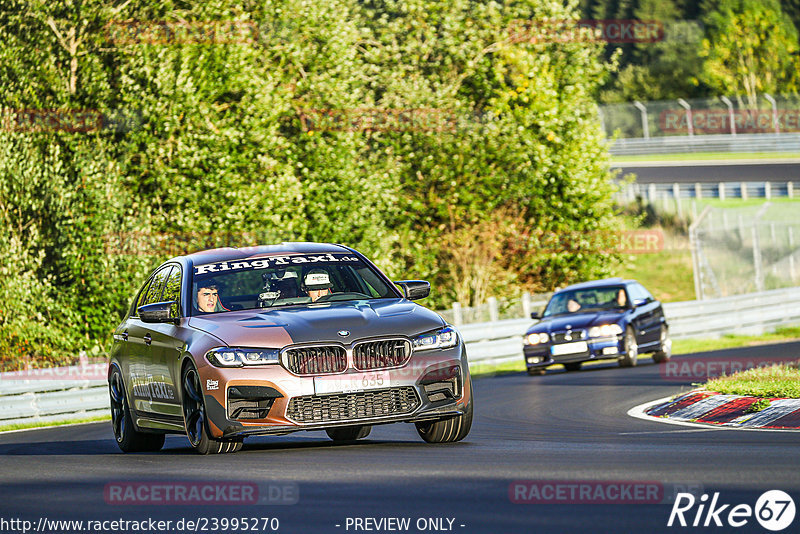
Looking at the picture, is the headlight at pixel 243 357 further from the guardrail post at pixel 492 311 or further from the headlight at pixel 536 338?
the guardrail post at pixel 492 311

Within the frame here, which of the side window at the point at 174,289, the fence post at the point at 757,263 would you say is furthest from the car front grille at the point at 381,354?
the fence post at the point at 757,263

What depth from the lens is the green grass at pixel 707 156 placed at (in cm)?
6519

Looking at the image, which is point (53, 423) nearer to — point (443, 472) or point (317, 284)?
point (317, 284)

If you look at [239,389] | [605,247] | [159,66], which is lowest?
[605,247]

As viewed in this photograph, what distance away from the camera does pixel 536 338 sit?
23344 millimetres

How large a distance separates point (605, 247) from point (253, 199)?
12.3 m

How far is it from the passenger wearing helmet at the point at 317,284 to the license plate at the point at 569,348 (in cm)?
1190

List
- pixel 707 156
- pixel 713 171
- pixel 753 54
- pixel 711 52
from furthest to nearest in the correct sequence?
pixel 711 52 → pixel 753 54 → pixel 707 156 → pixel 713 171

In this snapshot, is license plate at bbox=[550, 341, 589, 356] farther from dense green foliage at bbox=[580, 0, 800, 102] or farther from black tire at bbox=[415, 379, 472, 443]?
dense green foliage at bbox=[580, 0, 800, 102]

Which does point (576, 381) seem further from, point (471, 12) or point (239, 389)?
point (471, 12)

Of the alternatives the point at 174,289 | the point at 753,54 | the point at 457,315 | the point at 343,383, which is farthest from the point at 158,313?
the point at 753,54

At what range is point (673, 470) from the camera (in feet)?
27.3

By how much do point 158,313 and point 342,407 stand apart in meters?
1.98

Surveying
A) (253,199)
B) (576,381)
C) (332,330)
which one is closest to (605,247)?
(253,199)
